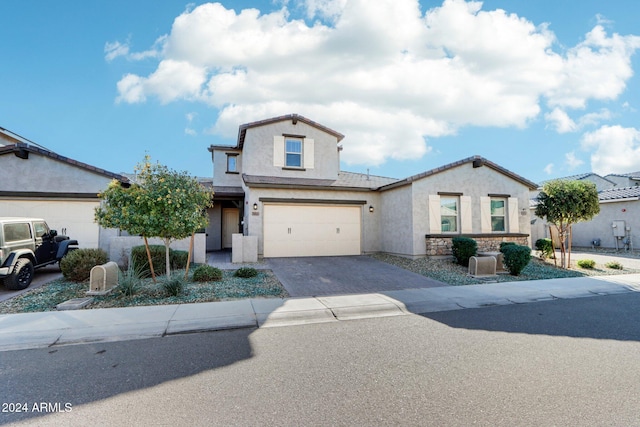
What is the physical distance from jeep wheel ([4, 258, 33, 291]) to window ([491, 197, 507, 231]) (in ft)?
55.2

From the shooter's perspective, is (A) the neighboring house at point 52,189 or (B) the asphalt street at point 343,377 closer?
(B) the asphalt street at point 343,377

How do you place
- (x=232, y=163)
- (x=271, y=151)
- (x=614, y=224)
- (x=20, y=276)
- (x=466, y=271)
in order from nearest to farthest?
(x=20, y=276) → (x=466, y=271) → (x=271, y=151) → (x=614, y=224) → (x=232, y=163)

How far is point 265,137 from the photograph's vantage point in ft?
50.3

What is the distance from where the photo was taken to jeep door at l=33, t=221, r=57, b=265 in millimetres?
9047

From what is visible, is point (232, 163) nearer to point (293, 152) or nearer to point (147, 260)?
point (293, 152)

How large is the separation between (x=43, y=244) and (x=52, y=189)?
351 centimetres

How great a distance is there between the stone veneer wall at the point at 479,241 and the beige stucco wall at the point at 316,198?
2.91m

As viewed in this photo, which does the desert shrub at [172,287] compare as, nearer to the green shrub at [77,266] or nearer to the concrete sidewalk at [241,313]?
the concrete sidewalk at [241,313]

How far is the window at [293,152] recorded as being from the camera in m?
15.7

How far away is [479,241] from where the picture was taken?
44.0ft

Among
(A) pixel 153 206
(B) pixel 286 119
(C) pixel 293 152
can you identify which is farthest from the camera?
(C) pixel 293 152

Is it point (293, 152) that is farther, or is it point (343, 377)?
point (293, 152)

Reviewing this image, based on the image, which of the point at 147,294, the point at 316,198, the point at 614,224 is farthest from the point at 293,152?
the point at 614,224

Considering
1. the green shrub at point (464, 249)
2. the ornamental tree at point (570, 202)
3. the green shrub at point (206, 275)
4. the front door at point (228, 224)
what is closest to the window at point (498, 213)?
the ornamental tree at point (570, 202)
